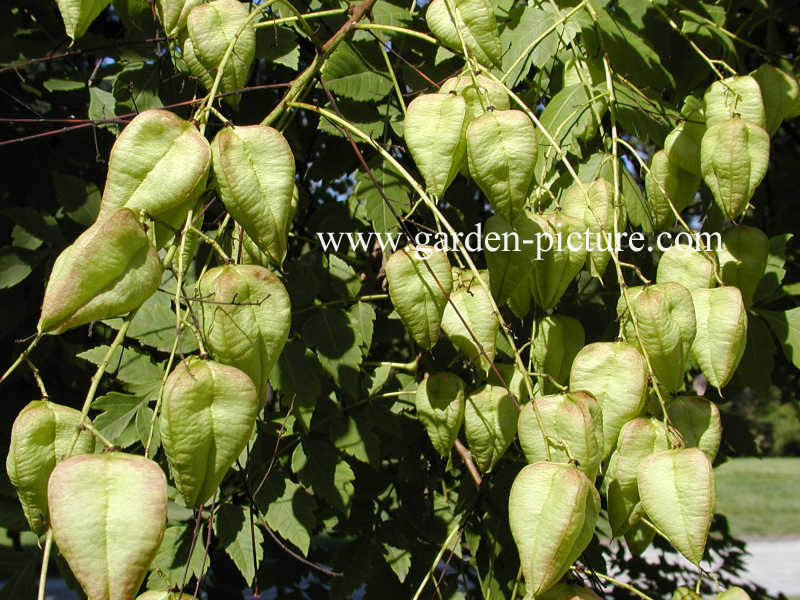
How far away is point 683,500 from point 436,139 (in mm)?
566

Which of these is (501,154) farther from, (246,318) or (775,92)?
(775,92)

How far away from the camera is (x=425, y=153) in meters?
1.06

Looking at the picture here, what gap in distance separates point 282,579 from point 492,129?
5.21 feet

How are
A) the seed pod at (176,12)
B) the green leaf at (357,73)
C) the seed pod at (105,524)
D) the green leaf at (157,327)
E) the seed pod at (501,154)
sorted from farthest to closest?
the green leaf at (357,73) → the green leaf at (157,327) → the seed pod at (176,12) → the seed pod at (501,154) → the seed pod at (105,524)

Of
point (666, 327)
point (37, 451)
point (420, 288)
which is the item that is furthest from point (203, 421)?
point (666, 327)

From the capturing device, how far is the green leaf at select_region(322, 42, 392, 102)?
1636mm

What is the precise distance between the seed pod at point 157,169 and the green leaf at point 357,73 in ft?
→ 2.78

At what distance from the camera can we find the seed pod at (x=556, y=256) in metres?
1.16

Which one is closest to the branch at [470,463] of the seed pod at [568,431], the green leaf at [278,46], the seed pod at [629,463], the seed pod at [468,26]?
the seed pod at [629,463]

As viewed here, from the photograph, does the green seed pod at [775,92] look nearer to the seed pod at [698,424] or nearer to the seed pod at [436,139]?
the seed pod at [698,424]

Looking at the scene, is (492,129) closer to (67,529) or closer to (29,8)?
(67,529)

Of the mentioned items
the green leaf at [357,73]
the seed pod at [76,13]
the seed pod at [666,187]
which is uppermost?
the seed pod at [76,13]

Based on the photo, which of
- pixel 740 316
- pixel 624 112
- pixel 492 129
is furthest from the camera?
pixel 624 112

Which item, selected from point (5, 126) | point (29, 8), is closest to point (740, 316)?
point (5, 126)
